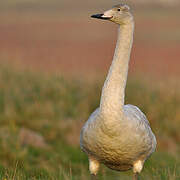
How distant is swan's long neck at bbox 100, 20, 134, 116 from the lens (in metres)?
4.79

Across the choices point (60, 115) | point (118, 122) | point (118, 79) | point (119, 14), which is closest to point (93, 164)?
point (118, 122)

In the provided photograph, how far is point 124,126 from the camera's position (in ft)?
16.1

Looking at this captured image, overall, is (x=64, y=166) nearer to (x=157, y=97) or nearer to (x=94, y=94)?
(x=94, y=94)

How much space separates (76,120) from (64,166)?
210 centimetres

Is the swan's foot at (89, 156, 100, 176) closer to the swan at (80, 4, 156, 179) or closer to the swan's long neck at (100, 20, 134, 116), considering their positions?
the swan at (80, 4, 156, 179)

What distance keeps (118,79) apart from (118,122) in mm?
458

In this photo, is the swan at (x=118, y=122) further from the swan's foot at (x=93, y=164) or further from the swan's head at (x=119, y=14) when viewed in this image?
the swan's foot at (x=93, y=164)

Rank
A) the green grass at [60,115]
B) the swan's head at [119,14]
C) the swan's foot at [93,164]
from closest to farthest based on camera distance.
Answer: the swan's head at [119,14] < the swan's foot at [93,164] < the green grass at [60,115]

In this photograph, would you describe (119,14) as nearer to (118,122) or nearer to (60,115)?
(118,122)

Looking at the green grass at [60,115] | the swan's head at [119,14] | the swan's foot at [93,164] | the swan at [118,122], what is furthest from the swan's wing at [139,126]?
the green grass at [60,115]

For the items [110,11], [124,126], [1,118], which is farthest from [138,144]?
[1,118]

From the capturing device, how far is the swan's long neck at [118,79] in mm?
4793

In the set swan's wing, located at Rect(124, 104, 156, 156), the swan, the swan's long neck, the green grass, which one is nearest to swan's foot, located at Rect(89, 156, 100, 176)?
the swan

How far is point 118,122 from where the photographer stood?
483cm
